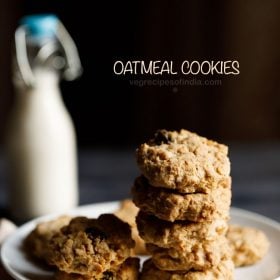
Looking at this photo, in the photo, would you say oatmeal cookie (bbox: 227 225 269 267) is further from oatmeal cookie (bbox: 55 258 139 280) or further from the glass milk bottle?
the glass milk bottle

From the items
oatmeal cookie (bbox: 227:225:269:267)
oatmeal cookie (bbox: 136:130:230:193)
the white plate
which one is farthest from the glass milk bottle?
oatmeal cookie (bbox: 136:130:230:193)

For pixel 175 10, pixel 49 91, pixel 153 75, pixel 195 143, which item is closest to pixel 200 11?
pixel 175 10

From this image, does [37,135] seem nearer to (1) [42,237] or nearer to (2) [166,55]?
(1) [42,237]

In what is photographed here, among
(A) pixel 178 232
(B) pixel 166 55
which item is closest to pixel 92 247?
(A) pixel 178 232

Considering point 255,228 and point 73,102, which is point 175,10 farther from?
point 255,228

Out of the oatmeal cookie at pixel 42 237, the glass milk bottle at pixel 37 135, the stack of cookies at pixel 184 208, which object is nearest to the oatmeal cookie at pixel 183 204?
the stack of cookies at pixel 184 208

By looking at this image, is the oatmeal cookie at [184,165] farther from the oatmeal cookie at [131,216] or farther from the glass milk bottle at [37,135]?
the glass milk bottle at [37,135]
